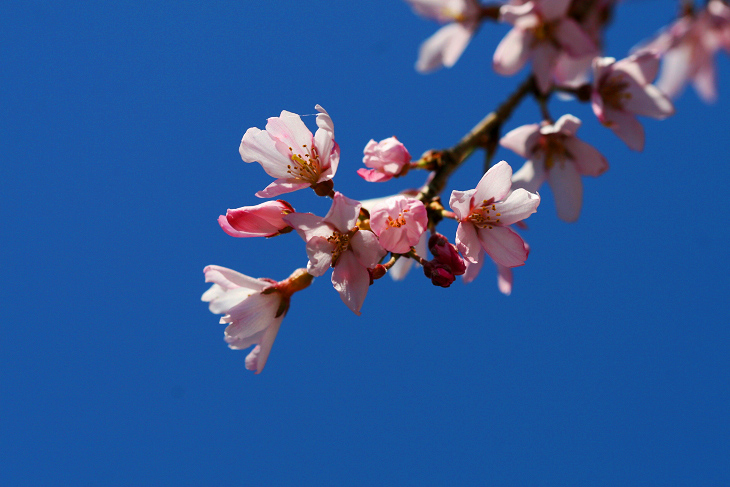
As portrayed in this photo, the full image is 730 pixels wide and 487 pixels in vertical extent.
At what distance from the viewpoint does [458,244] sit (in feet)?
4.91

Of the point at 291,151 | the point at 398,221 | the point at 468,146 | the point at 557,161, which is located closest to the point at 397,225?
the point at 398,221

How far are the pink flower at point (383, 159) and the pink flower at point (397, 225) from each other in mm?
264

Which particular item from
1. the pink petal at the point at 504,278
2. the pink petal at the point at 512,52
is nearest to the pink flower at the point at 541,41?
the pink petal at the point at 512,52

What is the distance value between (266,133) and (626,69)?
1610 mm

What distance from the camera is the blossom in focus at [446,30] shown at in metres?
2.72

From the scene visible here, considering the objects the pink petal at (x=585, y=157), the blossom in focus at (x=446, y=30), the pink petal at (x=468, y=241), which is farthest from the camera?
the blossom in focus at (x=446, y=30)

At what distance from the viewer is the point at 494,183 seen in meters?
1.55

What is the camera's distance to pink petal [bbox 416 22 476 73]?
2729 millimetres

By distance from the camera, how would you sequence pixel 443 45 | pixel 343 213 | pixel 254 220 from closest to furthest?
1. pixel 343 213
2. pixel 254 220
3. pixel 443 45

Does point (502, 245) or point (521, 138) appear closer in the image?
point (502, 245)

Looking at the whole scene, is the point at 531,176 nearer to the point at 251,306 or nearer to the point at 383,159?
the point at 383,159

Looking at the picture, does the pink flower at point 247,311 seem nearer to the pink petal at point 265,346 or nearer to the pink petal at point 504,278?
the pink petal at point 265,346

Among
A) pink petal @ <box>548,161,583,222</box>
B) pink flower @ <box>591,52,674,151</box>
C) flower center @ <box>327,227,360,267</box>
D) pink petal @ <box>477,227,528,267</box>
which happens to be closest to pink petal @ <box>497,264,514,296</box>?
pink petal @ <box>548,161,583,222</box>

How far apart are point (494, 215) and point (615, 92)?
1128 mm
